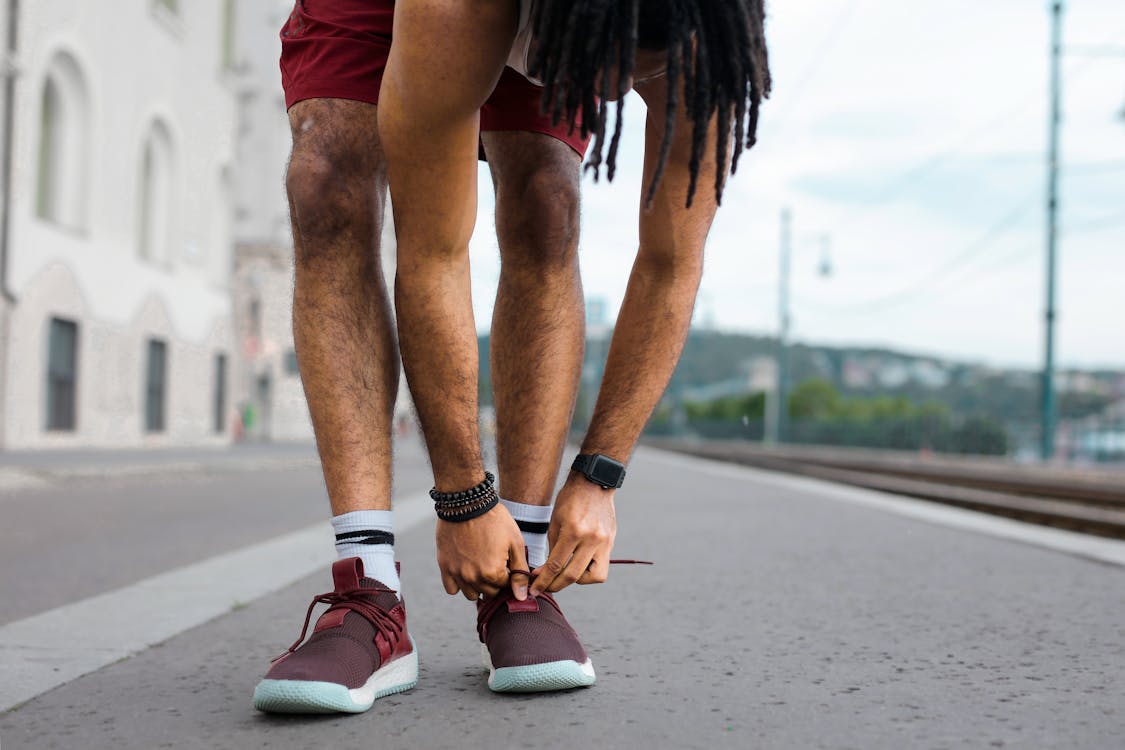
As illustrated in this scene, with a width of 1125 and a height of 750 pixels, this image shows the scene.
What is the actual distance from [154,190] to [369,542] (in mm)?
20328

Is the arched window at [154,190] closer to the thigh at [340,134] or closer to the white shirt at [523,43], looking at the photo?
the thigh at [340,134]

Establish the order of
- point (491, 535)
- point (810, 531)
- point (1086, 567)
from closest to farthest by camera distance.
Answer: point (491, 535) → point (1086, 567) → point (810, 531)

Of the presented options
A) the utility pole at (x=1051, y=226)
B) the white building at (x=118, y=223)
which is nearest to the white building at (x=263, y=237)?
the white building at (x=118, y=223)

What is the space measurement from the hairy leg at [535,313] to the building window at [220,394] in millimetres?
24297

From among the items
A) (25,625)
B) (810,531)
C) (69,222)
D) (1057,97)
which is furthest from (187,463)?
(1057,97)

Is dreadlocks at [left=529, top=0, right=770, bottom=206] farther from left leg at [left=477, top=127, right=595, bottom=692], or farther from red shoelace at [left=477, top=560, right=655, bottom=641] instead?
red shoelace at [left=477, top=560, right=655, bottom=641]

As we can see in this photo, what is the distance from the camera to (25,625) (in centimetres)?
240

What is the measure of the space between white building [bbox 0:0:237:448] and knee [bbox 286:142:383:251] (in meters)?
14.4

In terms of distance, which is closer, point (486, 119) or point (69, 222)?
point (486, 119)

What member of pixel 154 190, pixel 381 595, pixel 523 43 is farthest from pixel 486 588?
pixel 154 190

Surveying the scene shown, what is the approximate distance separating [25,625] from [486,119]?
4.65ft

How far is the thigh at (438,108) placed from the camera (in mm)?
1649

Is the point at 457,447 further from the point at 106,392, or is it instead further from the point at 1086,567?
the point at 106,392

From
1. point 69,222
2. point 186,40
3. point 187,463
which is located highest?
point 186,40
